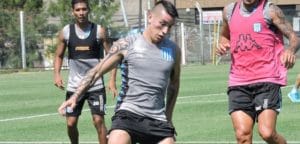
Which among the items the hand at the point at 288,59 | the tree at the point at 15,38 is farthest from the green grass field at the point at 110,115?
the tree at the point at 15,38

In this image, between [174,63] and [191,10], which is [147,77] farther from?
[191,10]

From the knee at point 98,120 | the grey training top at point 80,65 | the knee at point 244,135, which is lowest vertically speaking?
the knee at point 98,120

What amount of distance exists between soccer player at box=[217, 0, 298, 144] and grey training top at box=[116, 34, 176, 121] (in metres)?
1.93

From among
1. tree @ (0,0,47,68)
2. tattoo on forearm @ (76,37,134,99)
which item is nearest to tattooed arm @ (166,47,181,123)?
tattoo on forearm @ (76,37,134,99)

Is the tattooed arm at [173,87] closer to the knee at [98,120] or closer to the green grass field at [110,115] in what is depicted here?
Result: the knee at [98,120]

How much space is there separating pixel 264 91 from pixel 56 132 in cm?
573

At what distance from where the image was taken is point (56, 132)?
14.8 metres

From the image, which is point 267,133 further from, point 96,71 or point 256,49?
point 96,71

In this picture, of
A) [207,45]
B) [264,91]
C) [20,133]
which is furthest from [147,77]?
[207,45]

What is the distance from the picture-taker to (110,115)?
686 inches

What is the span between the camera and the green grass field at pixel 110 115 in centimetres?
1384

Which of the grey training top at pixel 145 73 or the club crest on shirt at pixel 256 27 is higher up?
the club crest on shirt at pixel 256 27

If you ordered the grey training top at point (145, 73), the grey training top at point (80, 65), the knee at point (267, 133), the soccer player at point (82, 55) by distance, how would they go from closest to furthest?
the grey training top at point (145, 73), the knee at point (267, 133), the soccer player at point (82, 55), the grey training top at point (80, 65)

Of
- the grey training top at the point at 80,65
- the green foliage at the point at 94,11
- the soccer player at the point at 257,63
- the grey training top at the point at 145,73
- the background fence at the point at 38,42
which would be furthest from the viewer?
the green foliage at the point at 94,11
